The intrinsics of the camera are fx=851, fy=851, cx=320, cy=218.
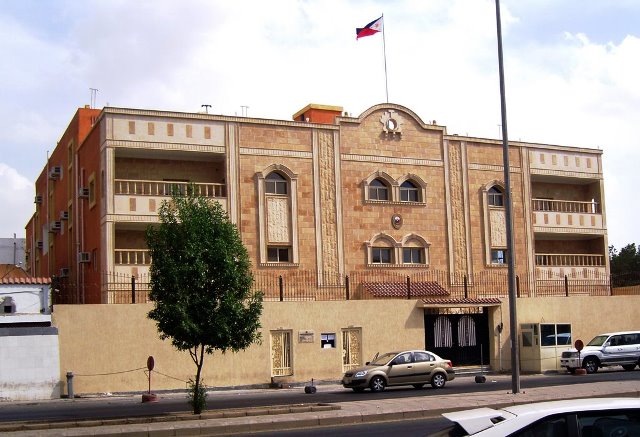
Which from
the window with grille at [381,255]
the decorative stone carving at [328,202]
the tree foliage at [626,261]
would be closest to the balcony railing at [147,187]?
the decorative stone carving at [328,202]

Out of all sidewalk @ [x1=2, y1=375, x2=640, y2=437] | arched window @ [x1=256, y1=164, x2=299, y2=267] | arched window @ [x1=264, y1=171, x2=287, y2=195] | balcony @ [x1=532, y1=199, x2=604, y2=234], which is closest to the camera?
sidewalk @ [x1=2, y1=375, x2=640, y2=437]

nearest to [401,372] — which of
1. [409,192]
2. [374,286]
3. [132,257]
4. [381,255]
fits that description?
[374,286]

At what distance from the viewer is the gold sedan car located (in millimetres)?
28391

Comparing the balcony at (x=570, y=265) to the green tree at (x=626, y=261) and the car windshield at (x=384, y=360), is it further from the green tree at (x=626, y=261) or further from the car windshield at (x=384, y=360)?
the green tree at (x=626, y=261)

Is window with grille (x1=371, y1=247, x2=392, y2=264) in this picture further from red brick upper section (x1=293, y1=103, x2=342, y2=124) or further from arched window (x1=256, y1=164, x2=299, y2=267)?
red brick upper section (x1=293, y1=103, x2=342, y2=124)

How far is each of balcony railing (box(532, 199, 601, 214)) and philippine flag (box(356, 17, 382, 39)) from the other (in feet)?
40.9

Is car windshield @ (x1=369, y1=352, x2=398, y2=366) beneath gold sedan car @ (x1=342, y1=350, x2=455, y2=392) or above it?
above

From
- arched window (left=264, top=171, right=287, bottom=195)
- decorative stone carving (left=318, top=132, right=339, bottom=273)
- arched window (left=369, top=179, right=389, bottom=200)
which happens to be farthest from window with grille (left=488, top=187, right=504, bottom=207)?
arched window (left=264, top=171, right=287, bottom=195)

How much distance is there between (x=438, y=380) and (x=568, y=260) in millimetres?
19801

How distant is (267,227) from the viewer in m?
38.6

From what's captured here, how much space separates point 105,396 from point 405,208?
18263mm

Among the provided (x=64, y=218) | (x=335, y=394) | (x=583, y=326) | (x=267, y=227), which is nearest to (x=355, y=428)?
(x=335, y=394)

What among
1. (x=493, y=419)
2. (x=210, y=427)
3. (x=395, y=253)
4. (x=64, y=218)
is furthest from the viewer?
(x=64, y=218)

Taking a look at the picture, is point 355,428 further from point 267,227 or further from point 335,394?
point 267,227
